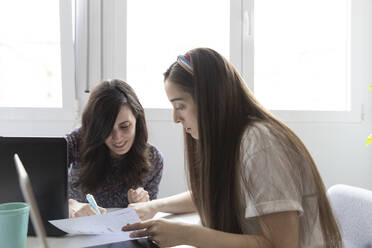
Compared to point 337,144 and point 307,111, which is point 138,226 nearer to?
point 307,111

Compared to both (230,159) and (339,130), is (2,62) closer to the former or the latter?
(230,159)

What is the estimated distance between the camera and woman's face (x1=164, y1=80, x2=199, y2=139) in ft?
3.02

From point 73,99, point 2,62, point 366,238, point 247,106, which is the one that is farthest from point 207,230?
point 2,62

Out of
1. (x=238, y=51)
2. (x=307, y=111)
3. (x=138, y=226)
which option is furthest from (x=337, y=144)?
(x=138, y=226)

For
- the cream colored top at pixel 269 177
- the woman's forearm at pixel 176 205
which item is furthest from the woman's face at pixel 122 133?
the cream colored top at pixel 269 177

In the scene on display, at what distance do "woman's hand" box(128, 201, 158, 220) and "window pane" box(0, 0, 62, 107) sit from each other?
133cm

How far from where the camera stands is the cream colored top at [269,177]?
0.75 m

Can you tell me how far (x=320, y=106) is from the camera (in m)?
2.42

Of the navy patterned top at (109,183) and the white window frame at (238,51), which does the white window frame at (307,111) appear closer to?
the white window frame at (238,51)

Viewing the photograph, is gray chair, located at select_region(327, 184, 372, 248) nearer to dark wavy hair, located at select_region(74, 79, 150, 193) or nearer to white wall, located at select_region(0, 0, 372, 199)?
dark wavy hair, located at select_region(74, 79, 150, 193)

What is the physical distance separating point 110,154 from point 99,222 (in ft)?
2.44

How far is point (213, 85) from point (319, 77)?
1.82 meters

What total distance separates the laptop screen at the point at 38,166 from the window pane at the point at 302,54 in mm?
1736

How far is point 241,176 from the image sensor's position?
2.65 ft
